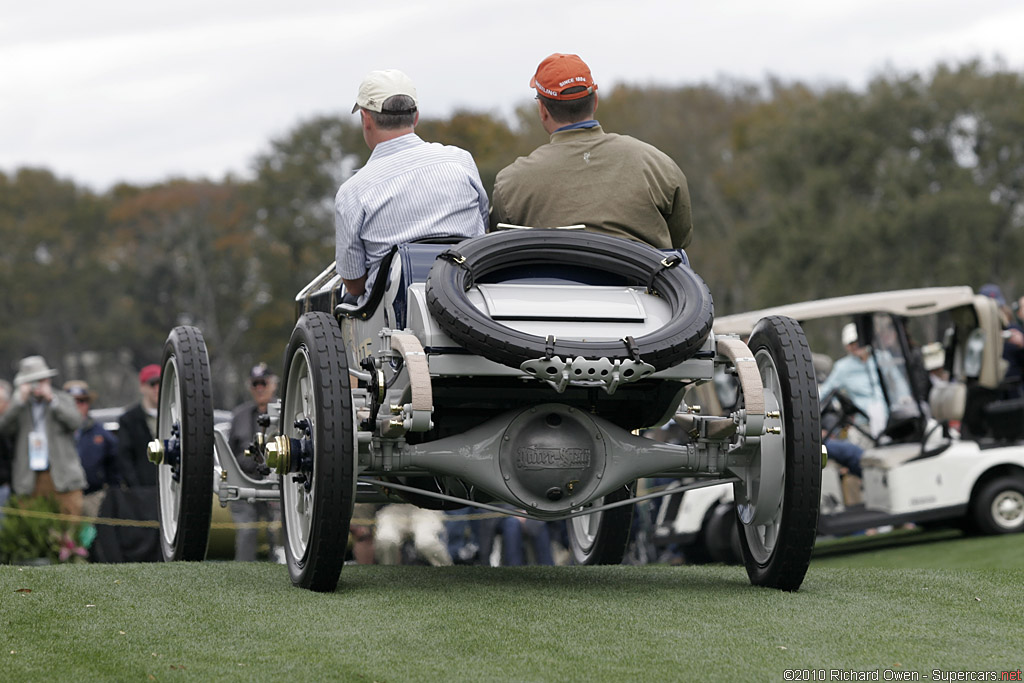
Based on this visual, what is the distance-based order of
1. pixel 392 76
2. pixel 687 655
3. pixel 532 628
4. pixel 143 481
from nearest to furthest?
1. pixel 687 655
2. pixel 532 628
3. pixel 392 76
4. pixel 143 481

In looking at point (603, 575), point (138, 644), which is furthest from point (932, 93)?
point (138, 644)

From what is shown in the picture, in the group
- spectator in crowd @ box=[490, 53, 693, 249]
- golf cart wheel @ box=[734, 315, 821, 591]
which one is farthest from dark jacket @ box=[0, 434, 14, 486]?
golf cart wheel @ box=[734, 315, 821, 591]

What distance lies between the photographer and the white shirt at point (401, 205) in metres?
6.48

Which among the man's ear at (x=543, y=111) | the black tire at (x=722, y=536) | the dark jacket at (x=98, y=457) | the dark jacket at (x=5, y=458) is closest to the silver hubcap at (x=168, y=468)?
the man's ear at (x=543, y=111)

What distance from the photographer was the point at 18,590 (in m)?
5.70

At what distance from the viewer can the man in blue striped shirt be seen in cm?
648

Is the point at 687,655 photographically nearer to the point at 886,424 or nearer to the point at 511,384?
the point at 511,384

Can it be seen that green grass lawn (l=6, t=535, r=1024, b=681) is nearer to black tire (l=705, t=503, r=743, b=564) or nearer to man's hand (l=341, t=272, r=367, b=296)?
man's hand (l=341, t=272, r=367, b=296)

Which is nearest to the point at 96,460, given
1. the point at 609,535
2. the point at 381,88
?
the point at 609,535

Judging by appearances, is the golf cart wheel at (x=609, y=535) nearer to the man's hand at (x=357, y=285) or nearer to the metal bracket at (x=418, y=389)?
the man's hand at (x=357, y=285)

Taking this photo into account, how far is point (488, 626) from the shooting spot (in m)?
5.05

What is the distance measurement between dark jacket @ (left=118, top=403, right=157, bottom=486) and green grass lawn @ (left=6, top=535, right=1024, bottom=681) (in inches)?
270

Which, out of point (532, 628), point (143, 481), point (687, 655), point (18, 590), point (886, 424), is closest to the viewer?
point (687, 655)

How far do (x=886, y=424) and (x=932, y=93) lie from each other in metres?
28.9
